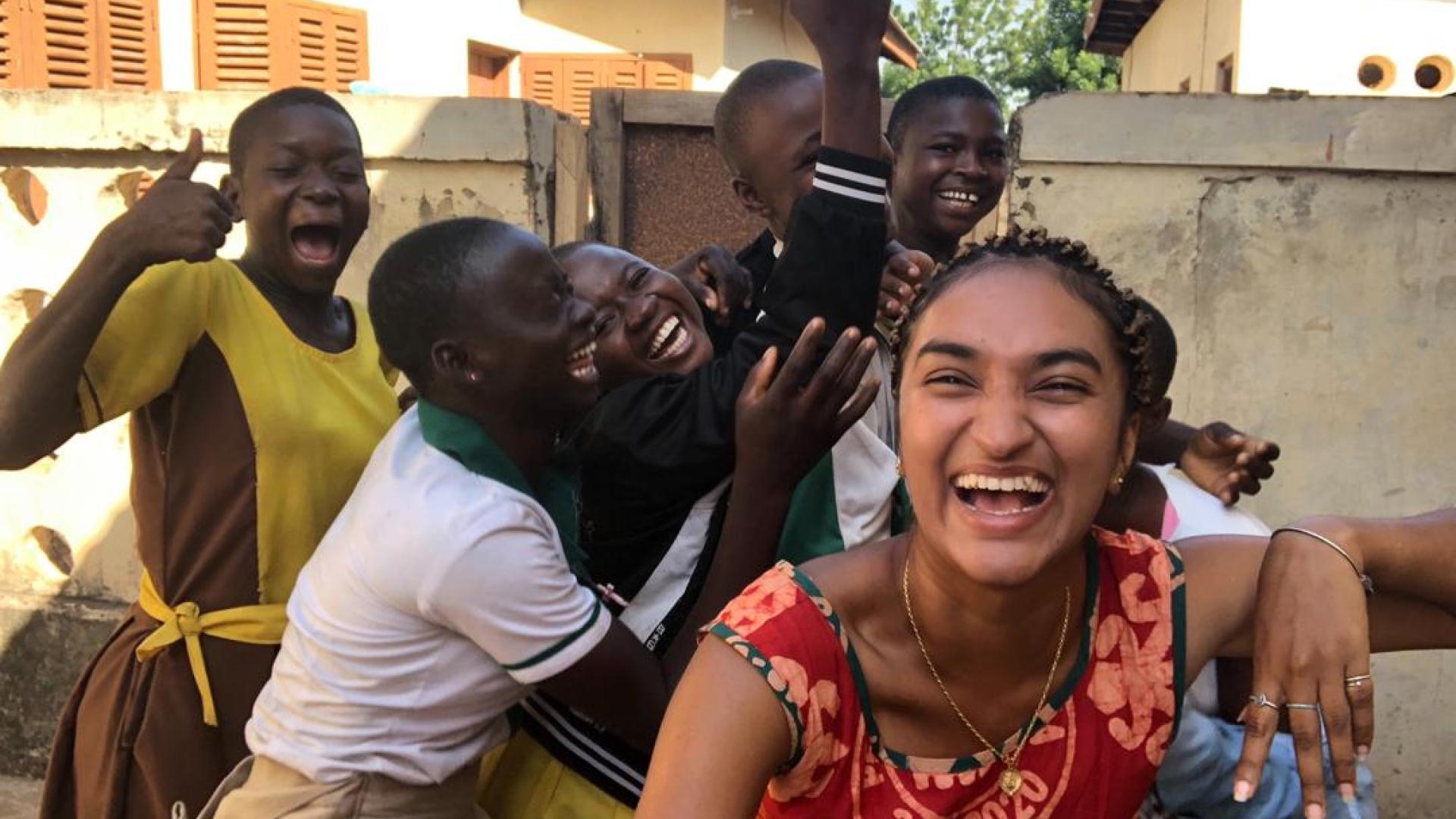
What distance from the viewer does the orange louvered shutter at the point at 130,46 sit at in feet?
28.8

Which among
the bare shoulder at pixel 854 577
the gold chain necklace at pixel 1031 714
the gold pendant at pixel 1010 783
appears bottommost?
the gold pendant at pixel 1010 783

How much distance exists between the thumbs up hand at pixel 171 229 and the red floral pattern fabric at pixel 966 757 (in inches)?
41.2

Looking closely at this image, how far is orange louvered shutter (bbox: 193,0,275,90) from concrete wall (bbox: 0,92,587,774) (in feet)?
19.2

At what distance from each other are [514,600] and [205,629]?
2.74 feet

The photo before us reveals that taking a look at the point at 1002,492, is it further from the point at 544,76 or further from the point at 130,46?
the point at 544,76

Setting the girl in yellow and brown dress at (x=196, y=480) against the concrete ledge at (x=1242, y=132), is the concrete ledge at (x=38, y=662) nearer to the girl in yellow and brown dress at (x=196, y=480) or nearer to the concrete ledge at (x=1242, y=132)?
the girl in yellow and brown dress at (x=196, y=480)

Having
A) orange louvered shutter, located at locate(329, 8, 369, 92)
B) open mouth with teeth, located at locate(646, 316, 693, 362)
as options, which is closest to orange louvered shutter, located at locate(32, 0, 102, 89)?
orange louvered shutter, located at locate(329, 8, 369, 92)

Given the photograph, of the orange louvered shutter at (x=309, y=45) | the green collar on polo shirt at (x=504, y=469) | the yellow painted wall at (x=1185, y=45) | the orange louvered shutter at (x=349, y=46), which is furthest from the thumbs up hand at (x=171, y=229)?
the orange louvered shutter at (x=349, y=46)

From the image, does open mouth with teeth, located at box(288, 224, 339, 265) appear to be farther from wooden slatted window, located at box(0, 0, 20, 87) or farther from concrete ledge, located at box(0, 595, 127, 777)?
wooden slatted window, located at box(0, 0, 20, 87)

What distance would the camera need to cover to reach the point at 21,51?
818cm

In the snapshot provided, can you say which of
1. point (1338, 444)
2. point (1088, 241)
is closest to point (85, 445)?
point (1088, 241)

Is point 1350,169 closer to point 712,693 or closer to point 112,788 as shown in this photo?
point 712,693

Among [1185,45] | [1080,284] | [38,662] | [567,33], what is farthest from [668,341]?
[1185,45]

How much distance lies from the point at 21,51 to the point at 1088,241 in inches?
286
